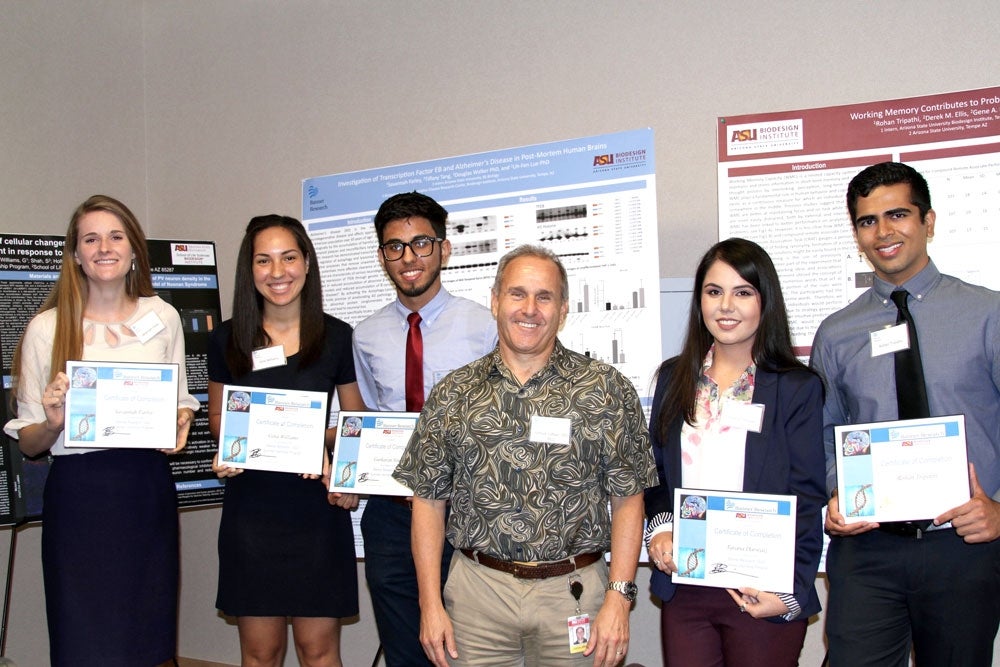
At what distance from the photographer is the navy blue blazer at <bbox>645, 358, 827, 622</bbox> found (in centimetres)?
225

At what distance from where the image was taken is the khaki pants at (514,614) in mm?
2201

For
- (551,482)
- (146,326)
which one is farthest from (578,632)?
(146,326)

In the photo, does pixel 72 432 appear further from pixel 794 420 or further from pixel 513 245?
pixel 794 420

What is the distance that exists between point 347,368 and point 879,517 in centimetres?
190

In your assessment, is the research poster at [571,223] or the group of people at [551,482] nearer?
the group of people at [551,482]

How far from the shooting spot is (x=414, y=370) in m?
3.04

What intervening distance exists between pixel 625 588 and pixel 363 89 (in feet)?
11.3

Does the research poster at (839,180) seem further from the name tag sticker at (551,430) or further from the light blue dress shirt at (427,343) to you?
the name tag sticker at (551,430)

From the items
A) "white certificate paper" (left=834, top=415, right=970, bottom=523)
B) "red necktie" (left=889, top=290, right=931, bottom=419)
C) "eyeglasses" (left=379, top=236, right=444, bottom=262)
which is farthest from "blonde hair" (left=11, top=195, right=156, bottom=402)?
"red necktie" (left=889, top=290, right=931, bottom=419)

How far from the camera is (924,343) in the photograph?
249 cm

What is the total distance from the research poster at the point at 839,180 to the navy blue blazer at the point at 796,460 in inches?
52.3

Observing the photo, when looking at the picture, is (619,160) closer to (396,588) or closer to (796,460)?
(796,460)

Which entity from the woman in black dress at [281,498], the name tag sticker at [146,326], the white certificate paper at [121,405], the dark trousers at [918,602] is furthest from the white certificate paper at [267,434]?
the dark trousers at [918,602]

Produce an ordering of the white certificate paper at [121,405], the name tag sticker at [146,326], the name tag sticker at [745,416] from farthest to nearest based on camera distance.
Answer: the name tag sticker at [146,326]
the white certificate paper at [121,405]
the name tag sticker at [745,416]
